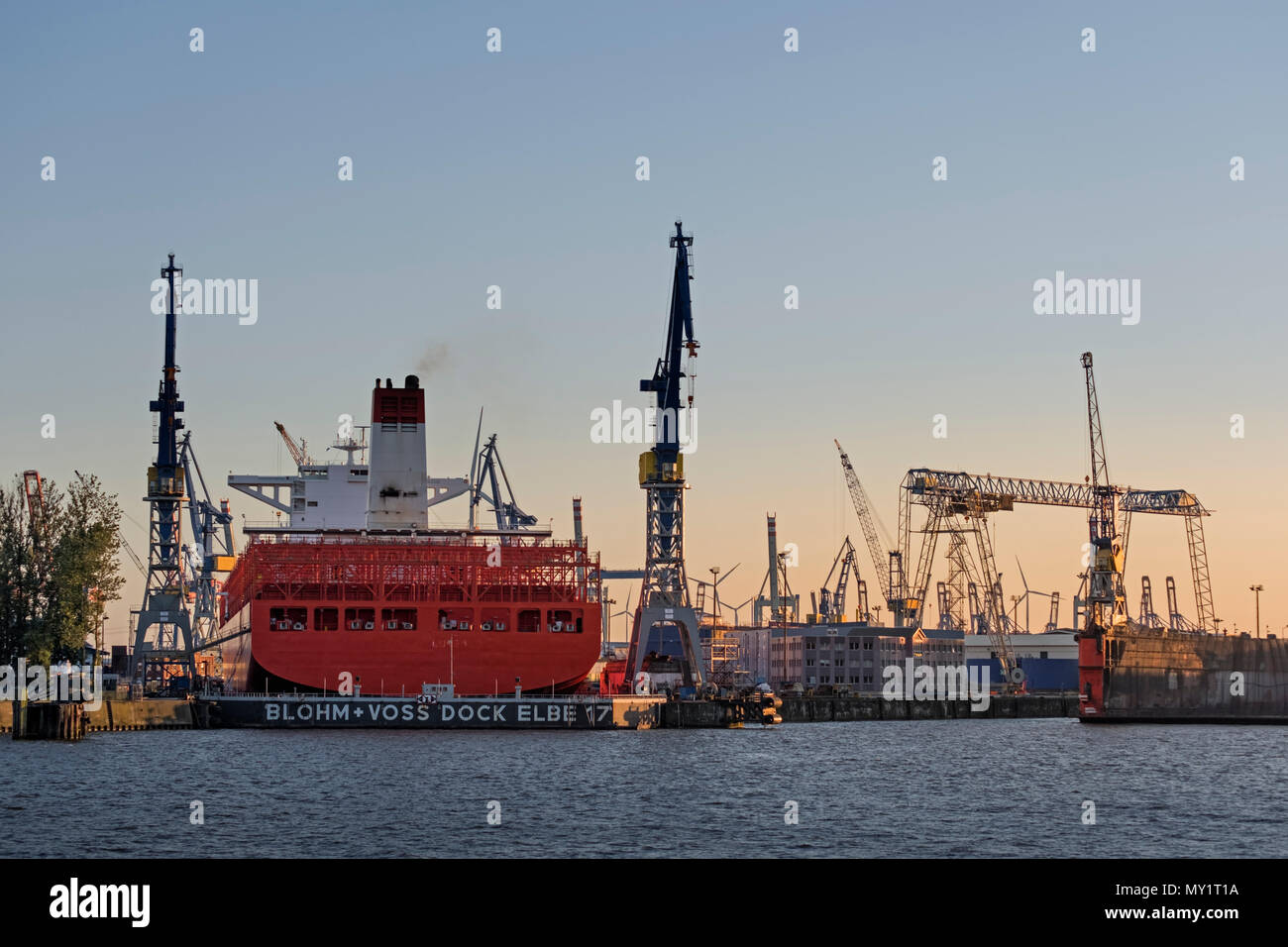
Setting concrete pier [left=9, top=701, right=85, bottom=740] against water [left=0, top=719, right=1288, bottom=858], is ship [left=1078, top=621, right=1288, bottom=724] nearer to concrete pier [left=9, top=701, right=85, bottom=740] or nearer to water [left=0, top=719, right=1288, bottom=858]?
water [left=0, top=719, right=1288, bottom=858]

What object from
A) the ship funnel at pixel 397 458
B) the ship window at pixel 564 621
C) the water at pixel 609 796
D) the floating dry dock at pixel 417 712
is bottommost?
the water at pixel 609 796

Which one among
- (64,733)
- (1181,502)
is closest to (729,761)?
(64,733)

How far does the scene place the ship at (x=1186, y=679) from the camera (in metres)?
125

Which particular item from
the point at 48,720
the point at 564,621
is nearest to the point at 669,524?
the point at 564,621

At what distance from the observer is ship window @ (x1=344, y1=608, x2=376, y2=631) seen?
9344cm

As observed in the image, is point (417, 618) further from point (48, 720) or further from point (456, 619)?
point (48, 720)

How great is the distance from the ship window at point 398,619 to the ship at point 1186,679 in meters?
60.5

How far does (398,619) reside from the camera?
94375 millimetres

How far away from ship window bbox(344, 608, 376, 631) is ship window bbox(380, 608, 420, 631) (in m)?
0.62

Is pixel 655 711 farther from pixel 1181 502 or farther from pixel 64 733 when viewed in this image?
pixel 1181 502

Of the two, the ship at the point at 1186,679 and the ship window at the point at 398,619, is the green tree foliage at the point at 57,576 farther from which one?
the ship at the point at 1186,679

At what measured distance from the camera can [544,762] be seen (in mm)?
69438

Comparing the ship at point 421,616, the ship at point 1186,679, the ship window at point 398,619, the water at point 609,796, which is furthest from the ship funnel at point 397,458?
the ship at point 1186,679
